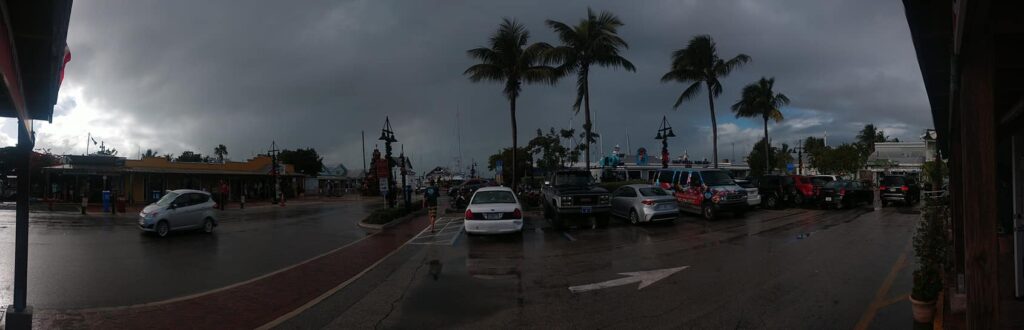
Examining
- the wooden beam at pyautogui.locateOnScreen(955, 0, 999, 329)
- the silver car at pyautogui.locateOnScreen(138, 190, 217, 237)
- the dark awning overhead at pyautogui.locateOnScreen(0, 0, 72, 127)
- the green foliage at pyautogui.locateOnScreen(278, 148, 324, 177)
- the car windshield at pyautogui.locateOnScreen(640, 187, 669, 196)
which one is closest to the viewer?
the wooden beam at pyautogui.locateOnScreen(955, 0, 999, 329)

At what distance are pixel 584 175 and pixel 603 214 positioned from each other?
2.38 meters

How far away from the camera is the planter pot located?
224 inches

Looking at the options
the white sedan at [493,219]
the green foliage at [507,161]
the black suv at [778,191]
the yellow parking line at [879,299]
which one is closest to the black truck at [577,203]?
the white sedan at [493,219]

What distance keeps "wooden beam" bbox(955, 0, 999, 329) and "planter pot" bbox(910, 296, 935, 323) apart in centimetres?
174

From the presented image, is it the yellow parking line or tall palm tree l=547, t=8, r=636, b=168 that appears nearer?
the yellow parking line

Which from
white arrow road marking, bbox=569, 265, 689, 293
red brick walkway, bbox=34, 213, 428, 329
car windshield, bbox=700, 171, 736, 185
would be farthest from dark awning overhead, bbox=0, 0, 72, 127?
car windshield, bbox=700, 171, 736, 185

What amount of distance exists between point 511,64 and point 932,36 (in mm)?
23452

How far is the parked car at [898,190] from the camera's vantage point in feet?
81.5

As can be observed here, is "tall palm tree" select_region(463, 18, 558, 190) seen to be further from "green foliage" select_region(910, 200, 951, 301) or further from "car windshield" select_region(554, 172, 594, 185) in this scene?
"green foliage" select_region(910, 200, 951, 301)

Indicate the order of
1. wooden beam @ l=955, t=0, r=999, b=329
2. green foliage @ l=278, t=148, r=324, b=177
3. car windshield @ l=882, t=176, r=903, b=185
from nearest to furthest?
wooden beam @ l=955, t=0, r=999, b=329
car windshield @ l=882, t=176, r=903, b=185
green foliage @ l=278, t=148, r=324, b=177

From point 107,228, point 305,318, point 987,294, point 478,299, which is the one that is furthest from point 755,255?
point 107,228

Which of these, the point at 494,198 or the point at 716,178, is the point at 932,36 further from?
the point at 716,178

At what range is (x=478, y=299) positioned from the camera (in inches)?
299

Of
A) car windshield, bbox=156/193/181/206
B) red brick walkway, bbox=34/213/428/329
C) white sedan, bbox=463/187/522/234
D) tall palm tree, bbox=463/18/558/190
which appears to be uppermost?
tall palm tree, bbox=463/18/558/190
